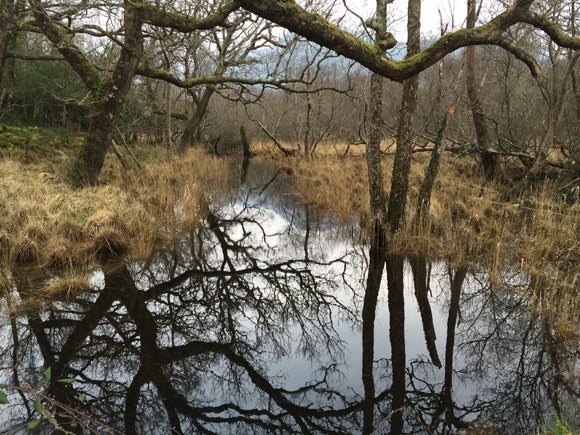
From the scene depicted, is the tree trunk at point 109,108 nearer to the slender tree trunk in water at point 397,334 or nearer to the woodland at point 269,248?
the woodland at point 269,248

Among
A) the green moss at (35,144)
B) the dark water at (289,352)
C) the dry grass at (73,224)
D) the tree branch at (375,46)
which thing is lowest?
the dark water at (289,352)

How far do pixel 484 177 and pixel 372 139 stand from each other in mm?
5311

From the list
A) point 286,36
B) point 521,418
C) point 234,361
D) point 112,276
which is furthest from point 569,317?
point 286,36

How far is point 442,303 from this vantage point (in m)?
5.44

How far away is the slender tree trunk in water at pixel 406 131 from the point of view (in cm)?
666

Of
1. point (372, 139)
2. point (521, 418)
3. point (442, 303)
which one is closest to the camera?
point (521, 418)

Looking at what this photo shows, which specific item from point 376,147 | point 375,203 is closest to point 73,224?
point 375,203

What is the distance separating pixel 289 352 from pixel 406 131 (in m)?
4.13

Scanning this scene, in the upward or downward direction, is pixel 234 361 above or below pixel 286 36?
below

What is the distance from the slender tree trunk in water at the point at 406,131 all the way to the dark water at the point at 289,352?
2.83 feet

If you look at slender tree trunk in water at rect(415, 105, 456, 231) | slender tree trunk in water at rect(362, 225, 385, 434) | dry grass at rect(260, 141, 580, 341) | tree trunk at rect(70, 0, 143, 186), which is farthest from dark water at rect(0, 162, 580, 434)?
tree trunk at rect(70, 0, 143, 186)

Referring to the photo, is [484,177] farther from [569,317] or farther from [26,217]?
[26,217]

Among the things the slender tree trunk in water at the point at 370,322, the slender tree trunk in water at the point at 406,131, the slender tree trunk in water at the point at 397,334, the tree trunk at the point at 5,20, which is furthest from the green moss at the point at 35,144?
the slender tree trunk in water at the point at 397,334

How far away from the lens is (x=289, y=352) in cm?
443
